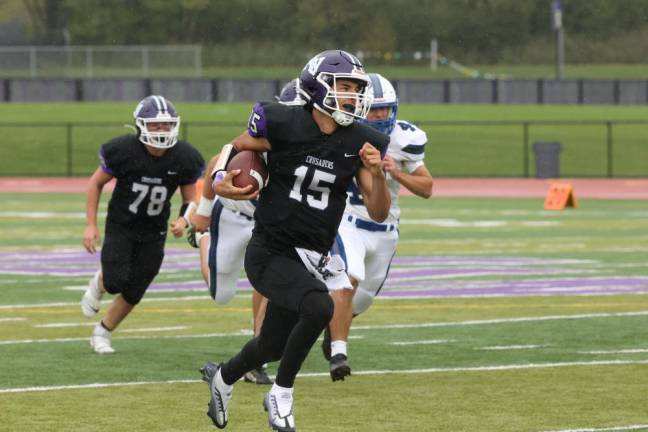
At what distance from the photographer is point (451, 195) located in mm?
29578

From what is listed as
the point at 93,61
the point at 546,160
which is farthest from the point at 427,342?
the point at 93,61

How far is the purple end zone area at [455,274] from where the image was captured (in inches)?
547

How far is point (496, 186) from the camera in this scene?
107 feet

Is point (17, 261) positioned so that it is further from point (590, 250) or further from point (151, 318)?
point (590, 250)

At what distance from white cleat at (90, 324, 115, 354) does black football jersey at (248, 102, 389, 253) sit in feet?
10.3

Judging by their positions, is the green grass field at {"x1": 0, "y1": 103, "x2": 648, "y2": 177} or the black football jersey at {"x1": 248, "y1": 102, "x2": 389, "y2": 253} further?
the green grass field at {"x1": 0, "y1": 103, "x2": 648, "y2": 177}

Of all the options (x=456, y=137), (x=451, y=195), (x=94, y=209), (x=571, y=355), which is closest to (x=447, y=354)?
(x=571, y=355)

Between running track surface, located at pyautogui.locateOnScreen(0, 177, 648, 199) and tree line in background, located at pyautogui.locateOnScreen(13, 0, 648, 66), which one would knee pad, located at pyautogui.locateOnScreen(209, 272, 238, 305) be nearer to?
running track surface, located at pyautogui.locateOnScreen(0, 177, 648, 199)

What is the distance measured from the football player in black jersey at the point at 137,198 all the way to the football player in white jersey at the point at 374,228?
4.26 feet

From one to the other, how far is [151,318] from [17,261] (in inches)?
195

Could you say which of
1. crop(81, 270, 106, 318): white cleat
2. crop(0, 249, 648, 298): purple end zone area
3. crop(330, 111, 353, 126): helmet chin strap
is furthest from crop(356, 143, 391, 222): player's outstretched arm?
crop(0, 249, 648, 298): purple end zone area

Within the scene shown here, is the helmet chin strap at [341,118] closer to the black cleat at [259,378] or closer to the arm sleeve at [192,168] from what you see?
the black cleat at [259,378]

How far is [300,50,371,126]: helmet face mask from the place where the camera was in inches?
281

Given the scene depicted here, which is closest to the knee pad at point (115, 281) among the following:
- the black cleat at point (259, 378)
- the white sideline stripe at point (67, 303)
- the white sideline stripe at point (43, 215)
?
the black cleat at point (259, 378)
